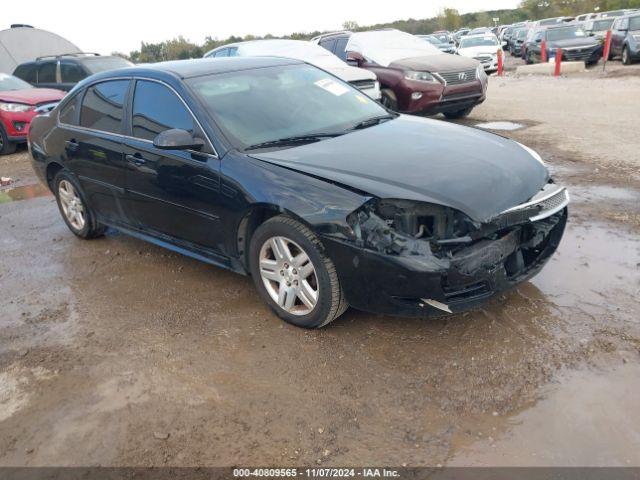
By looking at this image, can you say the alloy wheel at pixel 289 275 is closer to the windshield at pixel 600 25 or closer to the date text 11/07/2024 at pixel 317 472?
the date text 11/07/2024 at pixel 317 472

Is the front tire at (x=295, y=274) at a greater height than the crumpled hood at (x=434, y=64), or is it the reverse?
the crumpled hood at (x=434, y=64)

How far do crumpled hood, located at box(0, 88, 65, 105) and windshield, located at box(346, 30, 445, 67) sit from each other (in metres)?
5.84

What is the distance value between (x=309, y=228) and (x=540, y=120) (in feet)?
27.4

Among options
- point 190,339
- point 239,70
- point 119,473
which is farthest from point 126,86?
point 119,473

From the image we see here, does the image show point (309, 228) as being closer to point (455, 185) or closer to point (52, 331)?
point (455, 185)

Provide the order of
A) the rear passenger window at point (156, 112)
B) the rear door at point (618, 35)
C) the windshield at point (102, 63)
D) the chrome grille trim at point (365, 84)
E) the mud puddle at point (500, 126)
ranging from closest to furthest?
the rear passenger window at point (156, 112)
the chrome grille trim at point (365, 84)
the mud puddle at point (500, 126)
the windshield at point (102, 63)
the rear door at point (618, 35)

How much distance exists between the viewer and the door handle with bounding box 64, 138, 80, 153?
16.9 feet

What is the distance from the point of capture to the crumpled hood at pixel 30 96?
10.6m

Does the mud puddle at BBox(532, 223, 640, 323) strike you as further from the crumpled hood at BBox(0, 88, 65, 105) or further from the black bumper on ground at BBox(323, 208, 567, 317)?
the crumpled hood at BBox(0, 88, 65, 105)

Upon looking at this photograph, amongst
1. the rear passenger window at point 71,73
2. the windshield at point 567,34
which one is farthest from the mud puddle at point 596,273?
the windshield at point 567,34

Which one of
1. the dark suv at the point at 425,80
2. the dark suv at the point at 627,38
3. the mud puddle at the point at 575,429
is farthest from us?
the dark suv at the point at 627,38

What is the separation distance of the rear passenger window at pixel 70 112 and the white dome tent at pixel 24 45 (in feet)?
62.3

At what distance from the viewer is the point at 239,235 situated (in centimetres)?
384

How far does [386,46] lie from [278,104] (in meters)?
7.67
